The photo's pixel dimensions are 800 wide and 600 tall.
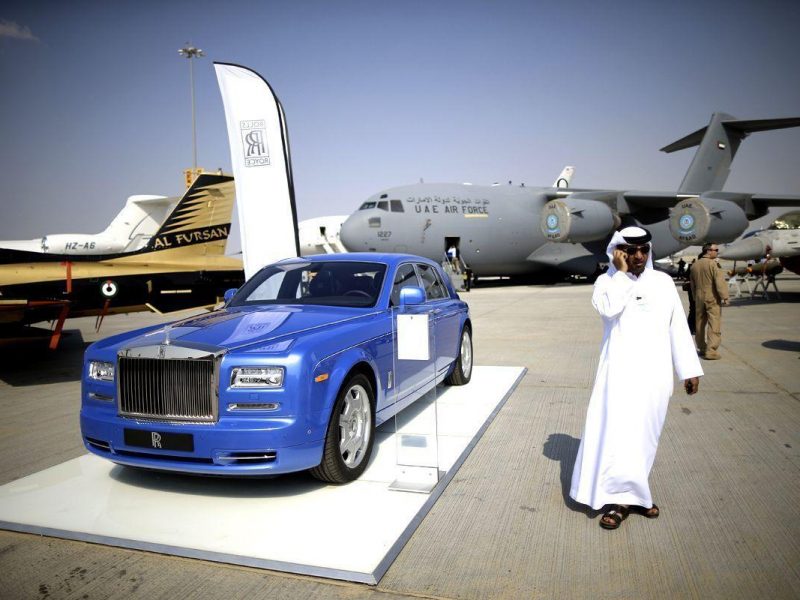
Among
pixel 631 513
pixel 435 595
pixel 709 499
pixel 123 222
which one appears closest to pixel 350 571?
pixel 435 595

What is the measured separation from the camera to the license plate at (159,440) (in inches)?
128

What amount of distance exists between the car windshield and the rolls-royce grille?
1.49m

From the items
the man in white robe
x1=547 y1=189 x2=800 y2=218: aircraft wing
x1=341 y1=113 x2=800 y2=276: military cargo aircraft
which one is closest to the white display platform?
the man in white robe

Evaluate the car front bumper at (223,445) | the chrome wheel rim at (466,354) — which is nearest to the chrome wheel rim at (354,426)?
the car front bumper at (223,445)

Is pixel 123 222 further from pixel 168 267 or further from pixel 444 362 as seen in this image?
pixel 444 362

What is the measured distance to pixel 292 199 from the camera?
31.8 feet

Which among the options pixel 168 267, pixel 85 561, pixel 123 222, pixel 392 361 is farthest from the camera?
pixel 123 222

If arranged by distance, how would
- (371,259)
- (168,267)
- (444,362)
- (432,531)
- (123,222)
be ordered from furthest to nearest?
(123,222) → (168,267) → (444,362) → (371,259) → (432,531)

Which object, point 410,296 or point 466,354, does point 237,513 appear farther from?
point 466,354

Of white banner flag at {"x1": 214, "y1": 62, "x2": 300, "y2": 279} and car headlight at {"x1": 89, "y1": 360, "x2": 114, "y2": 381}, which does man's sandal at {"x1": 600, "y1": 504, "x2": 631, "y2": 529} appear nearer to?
car headlight at {"x1": 89, "y1": 360, "x2": 114, "y2": 381}

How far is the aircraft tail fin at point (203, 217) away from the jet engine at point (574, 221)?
46.9ft

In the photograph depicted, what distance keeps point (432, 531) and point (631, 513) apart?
1.24 metres

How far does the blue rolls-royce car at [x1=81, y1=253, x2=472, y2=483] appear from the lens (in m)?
3.21

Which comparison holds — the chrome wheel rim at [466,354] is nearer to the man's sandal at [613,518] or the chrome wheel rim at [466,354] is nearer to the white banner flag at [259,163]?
the man's sandal at [613,518]
